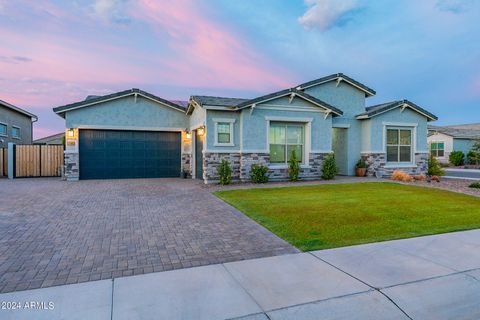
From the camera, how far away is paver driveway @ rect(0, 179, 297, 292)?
4.05 metres

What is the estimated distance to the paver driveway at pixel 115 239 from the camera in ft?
13.3

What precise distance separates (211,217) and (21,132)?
978 inches

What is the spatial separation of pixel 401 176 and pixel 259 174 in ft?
24.9

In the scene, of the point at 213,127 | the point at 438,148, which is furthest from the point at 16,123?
the point at 438,148

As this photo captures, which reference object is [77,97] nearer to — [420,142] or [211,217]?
[211,217]

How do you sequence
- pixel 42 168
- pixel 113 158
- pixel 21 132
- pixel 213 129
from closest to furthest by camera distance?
1. pixel 213 129
2. pixel 113 158
3. pixel 42 168
4. pixel 21 132

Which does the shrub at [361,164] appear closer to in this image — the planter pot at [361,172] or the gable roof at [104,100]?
the planter pot at [361,172]

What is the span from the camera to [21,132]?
80.2 ft

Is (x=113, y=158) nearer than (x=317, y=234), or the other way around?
(x=317, y=234)

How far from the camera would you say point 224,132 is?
13930mm

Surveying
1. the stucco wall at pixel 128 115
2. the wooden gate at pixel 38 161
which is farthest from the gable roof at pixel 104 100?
the wooden gate at pixel 38 161

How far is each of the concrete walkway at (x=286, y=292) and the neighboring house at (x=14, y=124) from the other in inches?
903

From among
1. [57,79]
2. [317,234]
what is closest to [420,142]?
[317,234]

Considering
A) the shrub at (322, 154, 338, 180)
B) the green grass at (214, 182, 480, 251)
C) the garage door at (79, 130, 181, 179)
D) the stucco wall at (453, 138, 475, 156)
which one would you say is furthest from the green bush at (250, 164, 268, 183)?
the stucco wall at (453, 138, 475, 156)
